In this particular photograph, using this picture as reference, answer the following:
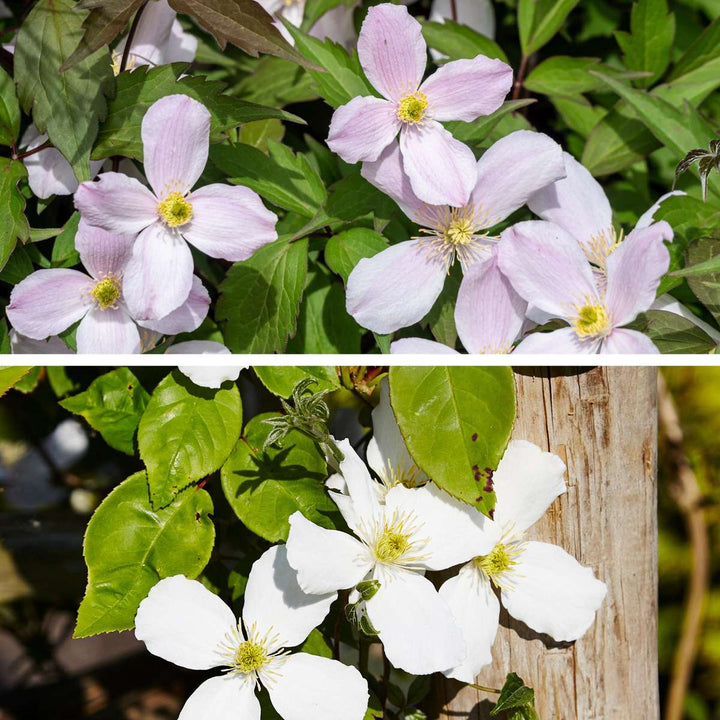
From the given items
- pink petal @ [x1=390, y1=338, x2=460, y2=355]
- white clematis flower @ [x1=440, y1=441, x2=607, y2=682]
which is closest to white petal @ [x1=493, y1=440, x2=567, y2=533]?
white clematis flower @ [x1=440, y1=441, x2=607, y2=682]

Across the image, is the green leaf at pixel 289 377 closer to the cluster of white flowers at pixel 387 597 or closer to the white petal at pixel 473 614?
the cluster of white flowers at pixel 387 597

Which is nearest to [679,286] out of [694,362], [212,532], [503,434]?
[694,362]

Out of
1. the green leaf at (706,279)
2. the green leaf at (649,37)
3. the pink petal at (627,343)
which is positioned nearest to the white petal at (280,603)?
the pink petal at (627,343)

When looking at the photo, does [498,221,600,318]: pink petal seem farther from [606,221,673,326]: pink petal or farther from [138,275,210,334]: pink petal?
[138,275,210,334]: pink petal

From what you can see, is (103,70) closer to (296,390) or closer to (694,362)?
(296,390)

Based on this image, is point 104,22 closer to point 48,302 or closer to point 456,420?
point 48,302

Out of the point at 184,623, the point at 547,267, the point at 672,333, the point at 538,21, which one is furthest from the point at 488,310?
the point at 538,21
